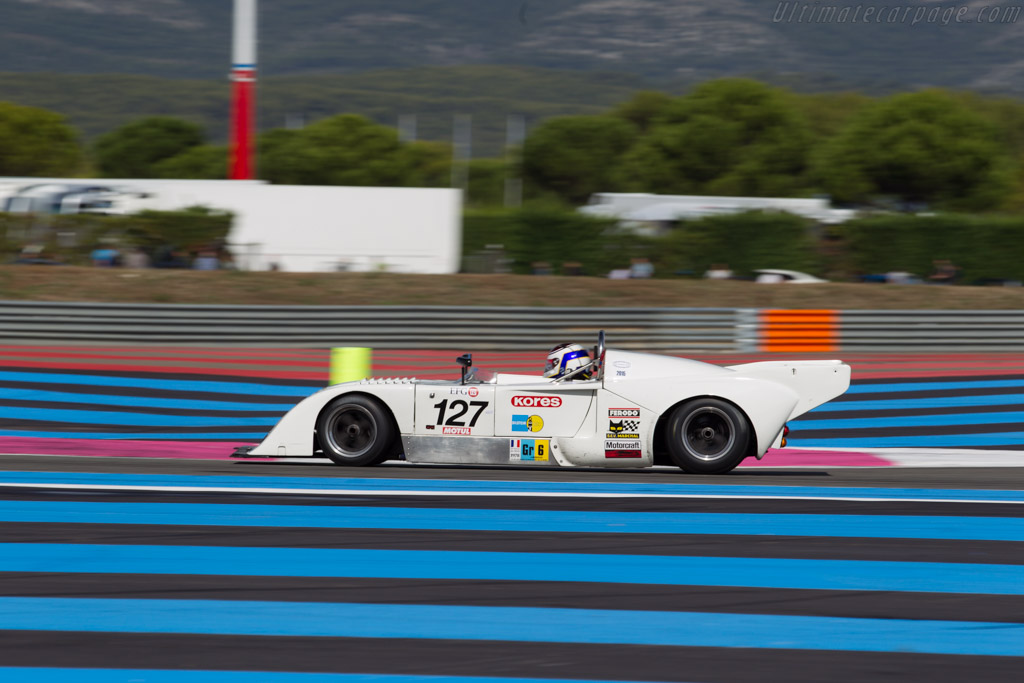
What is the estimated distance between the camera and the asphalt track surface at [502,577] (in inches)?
172

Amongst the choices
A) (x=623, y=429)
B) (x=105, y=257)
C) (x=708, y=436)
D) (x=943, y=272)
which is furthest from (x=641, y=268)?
(x=623, y=429)

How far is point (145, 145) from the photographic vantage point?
7019 cm

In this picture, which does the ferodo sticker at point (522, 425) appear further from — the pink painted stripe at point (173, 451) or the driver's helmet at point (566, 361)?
the pink painted stripe at point (173, 451)

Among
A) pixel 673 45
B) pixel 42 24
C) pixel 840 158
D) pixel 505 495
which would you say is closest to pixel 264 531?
pixel 505 495

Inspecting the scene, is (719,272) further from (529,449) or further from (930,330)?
(529,449)

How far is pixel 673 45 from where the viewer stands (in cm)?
17938

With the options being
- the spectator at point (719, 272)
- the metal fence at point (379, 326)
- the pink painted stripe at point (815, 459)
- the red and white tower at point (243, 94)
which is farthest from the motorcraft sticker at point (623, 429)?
the red and white tower at point (243, 94)

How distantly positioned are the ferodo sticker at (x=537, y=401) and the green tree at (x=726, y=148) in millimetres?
50355

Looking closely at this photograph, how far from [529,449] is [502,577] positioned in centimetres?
249

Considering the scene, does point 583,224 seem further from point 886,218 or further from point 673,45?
point 673,45

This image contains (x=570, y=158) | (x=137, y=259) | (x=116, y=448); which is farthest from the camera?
(x=570, y=158)

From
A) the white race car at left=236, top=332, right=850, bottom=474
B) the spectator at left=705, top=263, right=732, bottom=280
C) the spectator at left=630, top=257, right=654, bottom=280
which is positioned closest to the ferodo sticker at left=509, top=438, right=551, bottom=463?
the white race car at left=236, top=332, right=850, bottom=474

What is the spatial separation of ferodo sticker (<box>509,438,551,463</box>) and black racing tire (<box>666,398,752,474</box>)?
85 centimetres

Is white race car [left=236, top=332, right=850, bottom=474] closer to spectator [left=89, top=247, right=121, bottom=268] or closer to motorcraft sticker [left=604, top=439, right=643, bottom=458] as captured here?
motorcraft sticker [left=604, top=439, right=643, bottom=458]
